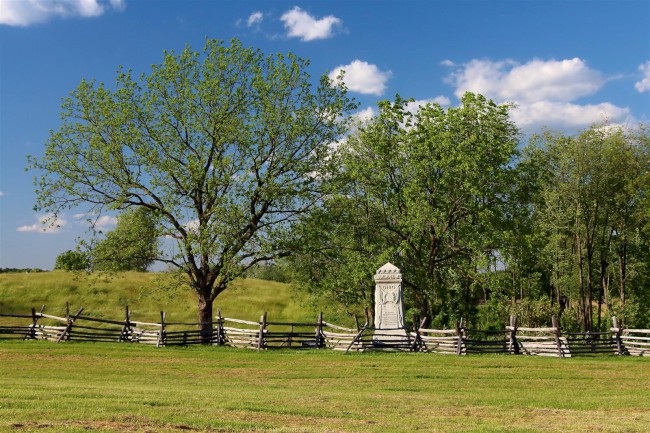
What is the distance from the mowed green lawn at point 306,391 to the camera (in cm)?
942

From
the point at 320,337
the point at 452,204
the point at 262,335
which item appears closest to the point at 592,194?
the point at 452,204

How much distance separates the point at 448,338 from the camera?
79.2ft

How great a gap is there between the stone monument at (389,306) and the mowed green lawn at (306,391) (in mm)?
1422

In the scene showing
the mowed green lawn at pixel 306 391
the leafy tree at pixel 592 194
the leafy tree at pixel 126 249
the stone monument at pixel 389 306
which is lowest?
the mowed green lawn at pixel 306 391

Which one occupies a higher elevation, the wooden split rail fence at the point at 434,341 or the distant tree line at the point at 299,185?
the distant tree line at the point at 299,185

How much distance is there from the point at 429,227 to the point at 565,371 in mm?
12087

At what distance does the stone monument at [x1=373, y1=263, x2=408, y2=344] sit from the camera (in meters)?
24.5

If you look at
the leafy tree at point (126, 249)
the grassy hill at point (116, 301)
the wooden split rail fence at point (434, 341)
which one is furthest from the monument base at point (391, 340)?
the grassy hill at point (116, 301)

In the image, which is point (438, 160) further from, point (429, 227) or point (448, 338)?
point (448, 338)

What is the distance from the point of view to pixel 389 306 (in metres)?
24.9

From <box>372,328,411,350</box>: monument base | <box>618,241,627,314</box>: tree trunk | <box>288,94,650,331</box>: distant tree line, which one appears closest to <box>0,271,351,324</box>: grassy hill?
<box>288,94,650,331</box>: distant tree line

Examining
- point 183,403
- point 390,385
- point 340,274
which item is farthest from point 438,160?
point 183,403

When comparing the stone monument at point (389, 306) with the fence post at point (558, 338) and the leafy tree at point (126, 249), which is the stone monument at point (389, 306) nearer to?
the fence post at point (558, 338)

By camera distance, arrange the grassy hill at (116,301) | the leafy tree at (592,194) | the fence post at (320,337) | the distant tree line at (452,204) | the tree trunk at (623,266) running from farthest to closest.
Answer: the grassy hill at (116,301) < the tree trunk at (623,266) < the leafy tree at (592,194) < the distant tree line at (452,204) < the fence post at (320,337)
